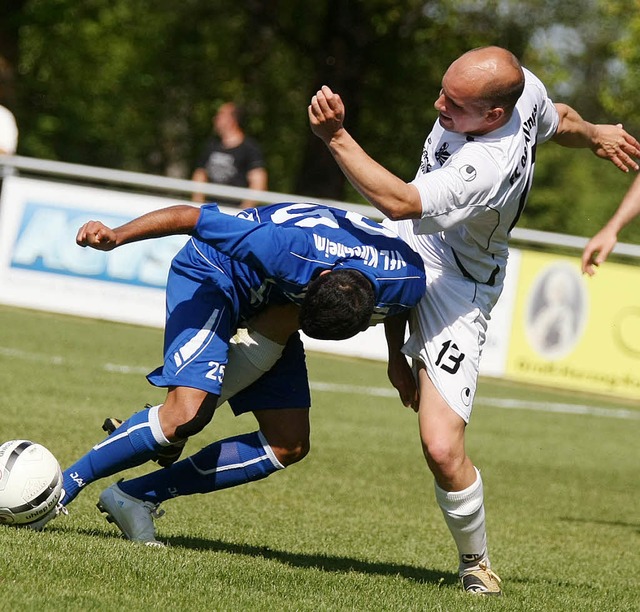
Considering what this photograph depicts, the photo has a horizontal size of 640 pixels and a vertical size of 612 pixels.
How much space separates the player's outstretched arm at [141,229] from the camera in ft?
15.5

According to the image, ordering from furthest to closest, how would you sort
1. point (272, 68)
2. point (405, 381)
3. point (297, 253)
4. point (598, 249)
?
1. point (272, 68)
2. point (598, 249)
3. point (405, 381)
4. point (297, 253)

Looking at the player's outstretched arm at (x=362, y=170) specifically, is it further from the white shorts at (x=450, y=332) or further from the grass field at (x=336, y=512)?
the grass field at (x=336, y=512)

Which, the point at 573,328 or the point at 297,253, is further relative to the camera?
the point at 573,328

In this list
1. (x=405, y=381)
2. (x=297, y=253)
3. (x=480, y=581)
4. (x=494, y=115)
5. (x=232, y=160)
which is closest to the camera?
(x=297, y=253)

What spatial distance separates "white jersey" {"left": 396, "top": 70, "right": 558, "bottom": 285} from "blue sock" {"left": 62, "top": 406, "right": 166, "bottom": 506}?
1.39m

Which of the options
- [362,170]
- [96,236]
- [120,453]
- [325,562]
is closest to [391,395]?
[325,562]

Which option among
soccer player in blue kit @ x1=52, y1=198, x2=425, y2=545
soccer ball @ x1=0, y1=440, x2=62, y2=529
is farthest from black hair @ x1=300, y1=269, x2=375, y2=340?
soccer ball @ x1=0, y1=440, x2=62, y2=529

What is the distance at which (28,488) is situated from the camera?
5273 mm

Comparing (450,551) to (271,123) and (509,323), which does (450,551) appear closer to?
(509,323)

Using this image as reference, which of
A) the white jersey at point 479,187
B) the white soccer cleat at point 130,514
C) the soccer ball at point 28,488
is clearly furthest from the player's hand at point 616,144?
the soccer ball at point 28,488

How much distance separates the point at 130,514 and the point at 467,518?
4.74ft

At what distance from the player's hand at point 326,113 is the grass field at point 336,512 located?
175 cm

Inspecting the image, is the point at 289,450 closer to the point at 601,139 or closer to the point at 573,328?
the point at 601,139

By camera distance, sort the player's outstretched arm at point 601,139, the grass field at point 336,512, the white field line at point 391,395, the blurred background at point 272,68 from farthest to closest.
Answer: the blurred background at point 272,68, the white field line at point 391,395, the player's outstretched arm at point 601,139, the grass field at point 336,512
